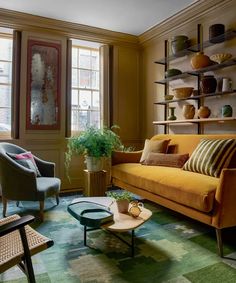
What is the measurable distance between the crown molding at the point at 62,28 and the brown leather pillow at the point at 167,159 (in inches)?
83.8

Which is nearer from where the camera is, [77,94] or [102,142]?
[102,142]

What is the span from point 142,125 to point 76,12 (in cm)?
208

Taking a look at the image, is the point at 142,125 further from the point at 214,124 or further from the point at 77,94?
the point at 214,124

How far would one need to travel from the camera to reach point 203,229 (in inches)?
97.0

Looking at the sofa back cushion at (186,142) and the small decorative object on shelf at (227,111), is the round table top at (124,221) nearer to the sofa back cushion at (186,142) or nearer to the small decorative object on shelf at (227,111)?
the sofa back cushion at (186,142)

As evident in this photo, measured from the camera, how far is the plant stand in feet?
10.9

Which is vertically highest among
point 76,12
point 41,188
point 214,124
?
point 76,12

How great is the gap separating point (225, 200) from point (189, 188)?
0.31 meters

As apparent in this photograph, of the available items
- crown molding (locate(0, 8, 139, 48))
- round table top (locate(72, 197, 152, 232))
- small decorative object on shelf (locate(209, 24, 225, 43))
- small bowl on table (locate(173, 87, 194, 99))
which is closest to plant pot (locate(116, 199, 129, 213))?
round table top (locate(72, 197, 152, 232))

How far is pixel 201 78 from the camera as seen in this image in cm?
331

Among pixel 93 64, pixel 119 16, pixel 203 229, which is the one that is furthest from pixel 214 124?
pixel 93 64

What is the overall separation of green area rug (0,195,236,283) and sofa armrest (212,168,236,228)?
Answer: 25cm

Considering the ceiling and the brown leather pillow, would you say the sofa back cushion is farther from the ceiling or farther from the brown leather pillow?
the ceiling

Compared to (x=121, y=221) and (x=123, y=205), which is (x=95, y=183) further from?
(x=121, y=221)
